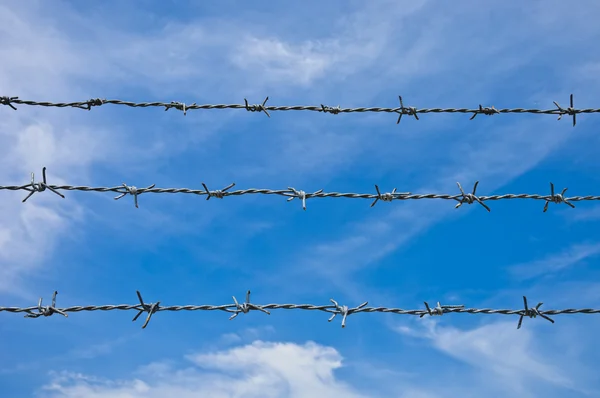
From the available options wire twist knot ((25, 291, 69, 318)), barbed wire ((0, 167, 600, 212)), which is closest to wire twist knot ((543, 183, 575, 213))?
barbed wire ((0, 167, 600, 212))

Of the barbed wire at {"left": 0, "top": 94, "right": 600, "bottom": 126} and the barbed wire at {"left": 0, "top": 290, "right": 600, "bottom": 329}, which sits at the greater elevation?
the barbed wire at {"left": 0, "top": 94, "right": 600, "bottom": 126}

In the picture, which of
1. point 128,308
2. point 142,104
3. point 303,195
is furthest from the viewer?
point 142,104

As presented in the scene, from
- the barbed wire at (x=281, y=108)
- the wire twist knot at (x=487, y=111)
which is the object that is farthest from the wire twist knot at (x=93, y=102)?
the wire twist knot at (x=487, y=111)

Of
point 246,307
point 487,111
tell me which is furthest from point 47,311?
point 487,111

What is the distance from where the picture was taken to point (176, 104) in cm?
439

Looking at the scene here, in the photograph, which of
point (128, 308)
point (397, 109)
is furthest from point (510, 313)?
point (128, 308)

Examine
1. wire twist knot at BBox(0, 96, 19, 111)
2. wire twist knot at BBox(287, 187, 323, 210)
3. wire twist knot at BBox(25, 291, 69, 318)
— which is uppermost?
wire twist knot at BBox(0, 96, 19, 111)

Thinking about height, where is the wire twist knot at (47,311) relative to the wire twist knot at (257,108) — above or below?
below

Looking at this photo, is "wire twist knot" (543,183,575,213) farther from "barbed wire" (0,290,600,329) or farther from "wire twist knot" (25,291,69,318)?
"wire twist knot" (25,291,69,318)

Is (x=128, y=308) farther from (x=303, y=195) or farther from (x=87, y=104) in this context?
(x=87, y=104)

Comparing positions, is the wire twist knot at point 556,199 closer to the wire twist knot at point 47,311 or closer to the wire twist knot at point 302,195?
the wire twist knot at point 302,195

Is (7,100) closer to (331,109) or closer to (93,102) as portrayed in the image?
(93,102)

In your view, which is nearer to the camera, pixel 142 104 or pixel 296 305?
pixel 296 305

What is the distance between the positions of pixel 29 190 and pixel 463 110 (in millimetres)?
2799
